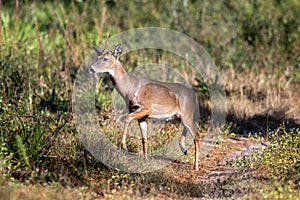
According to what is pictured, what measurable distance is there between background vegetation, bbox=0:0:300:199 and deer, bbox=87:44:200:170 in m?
0.75

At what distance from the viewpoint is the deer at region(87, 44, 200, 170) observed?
7551mm

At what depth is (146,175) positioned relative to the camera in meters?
7.01

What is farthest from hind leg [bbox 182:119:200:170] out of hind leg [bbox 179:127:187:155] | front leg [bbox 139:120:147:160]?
front leg [bbox 139:120:147:160]

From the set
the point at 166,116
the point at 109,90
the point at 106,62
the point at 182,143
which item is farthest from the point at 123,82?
the point at 109,90

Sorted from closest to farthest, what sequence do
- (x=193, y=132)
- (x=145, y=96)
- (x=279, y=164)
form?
(x=279, y=164) → (x=145, y=96) → (x=193, y=132)

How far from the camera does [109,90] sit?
37.1 feet

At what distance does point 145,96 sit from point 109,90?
3.76 m

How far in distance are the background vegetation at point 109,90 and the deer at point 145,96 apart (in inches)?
29.4

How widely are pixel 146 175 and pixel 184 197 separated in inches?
27.2

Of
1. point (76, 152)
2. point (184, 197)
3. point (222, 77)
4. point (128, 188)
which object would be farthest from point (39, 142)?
point (222, 77)

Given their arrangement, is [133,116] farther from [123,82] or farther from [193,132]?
[193,132]

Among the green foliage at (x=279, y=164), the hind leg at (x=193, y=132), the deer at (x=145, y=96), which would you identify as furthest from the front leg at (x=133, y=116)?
the green foliage at (x=279, y=164)

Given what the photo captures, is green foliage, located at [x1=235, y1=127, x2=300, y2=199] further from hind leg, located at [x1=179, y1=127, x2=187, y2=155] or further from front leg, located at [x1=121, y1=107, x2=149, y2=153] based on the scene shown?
front leg, located at [x1=121, y1=107, x2=149, y2=153]

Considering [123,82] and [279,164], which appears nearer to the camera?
[279,164]
